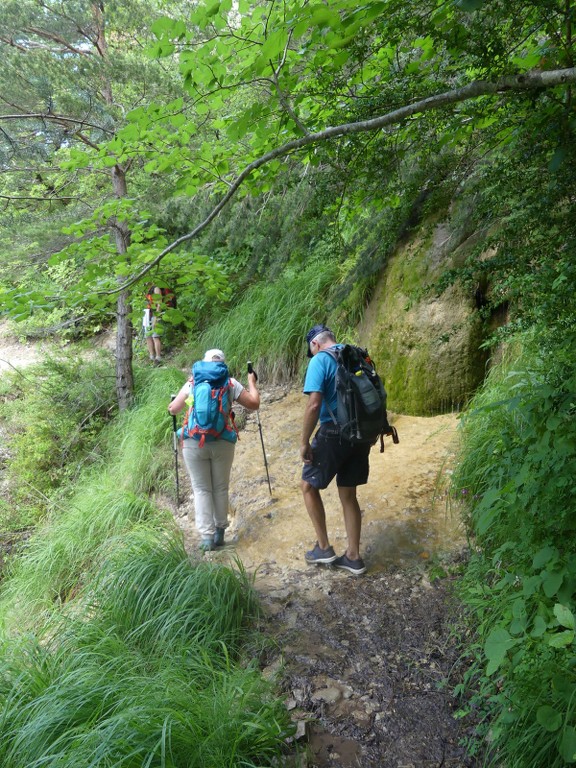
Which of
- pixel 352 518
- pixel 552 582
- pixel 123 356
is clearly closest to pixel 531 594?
pixel 552 582

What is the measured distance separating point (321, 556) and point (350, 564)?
25 cm

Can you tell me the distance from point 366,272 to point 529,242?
3577mm

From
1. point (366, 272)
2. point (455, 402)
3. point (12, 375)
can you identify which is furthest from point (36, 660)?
point (12, 375)

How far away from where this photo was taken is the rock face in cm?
573

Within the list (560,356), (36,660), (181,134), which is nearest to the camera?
(36,660)

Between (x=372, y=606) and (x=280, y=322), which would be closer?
(x=372, y=606)

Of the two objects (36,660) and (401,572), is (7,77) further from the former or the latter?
(401,572)

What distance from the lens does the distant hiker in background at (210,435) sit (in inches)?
176

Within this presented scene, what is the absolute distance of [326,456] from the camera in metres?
3.79

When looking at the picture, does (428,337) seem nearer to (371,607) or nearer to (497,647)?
(371,607)

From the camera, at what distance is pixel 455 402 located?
583 centimetres

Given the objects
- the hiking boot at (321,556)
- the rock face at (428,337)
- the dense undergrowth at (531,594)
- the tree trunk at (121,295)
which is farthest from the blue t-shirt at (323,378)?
the tree trunk at (121,295)

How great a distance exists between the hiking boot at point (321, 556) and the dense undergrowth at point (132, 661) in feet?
2.28

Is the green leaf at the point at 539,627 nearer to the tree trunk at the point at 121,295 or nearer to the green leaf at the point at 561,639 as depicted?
the green leaf at the point at 561,639
